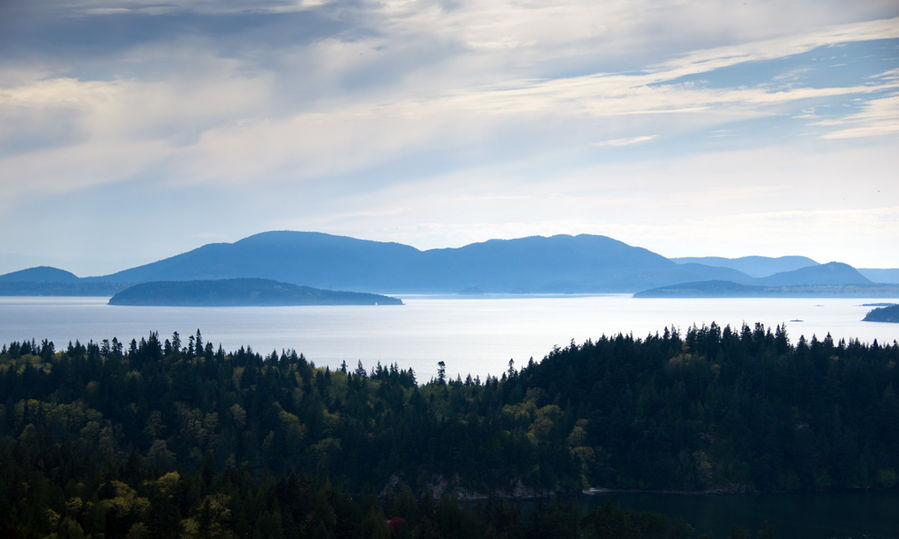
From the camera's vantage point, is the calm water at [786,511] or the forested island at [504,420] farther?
the forested island at [504,420]

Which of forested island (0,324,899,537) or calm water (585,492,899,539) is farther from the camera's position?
forested island (0,324,899,537)

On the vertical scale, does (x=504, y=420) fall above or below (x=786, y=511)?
above

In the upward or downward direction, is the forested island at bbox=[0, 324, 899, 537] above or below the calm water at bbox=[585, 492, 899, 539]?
above

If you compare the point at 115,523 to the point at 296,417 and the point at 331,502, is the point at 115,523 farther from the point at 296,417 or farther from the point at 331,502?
the point at 296,417

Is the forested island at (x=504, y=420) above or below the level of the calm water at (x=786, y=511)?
above

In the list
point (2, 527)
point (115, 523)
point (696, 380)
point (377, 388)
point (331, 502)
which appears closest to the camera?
point (2, 527)

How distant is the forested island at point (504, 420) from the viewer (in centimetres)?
12081

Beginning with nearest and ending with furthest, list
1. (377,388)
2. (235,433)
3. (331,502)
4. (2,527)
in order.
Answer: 1. (2,527)
2. (331,502)
3. (235,433)
4. (377,388)

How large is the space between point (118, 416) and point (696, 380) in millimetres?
82911

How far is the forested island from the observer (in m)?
121

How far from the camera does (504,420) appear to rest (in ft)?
440

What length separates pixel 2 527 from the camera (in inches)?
2635

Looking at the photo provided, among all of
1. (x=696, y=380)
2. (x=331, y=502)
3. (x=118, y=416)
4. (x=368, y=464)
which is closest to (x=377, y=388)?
(x=368, y=464)

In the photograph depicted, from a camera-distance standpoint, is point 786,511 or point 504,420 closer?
point 786,511
